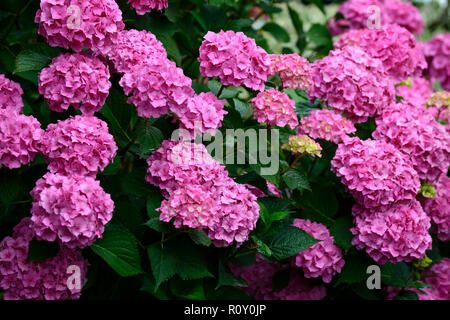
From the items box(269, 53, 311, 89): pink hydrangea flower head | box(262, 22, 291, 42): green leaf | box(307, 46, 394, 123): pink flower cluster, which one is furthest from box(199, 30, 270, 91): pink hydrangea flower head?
box(262, 22, 291, 42): green leaf

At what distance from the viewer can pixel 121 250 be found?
1.76 m

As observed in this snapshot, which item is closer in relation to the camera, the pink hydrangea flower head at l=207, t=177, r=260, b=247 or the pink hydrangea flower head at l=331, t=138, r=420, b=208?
the pink hydrangea flower head at l=207, t=177, r=260, b=247

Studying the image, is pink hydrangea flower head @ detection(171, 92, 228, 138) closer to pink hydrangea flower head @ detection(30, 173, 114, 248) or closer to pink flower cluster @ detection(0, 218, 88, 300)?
pink hydrangea flower head @ detection(30, 173, 114, 248)

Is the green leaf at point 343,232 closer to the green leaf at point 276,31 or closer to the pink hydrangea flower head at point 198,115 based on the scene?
the pink hydrangea flower head at point 198,115

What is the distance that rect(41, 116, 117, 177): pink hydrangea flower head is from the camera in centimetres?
165

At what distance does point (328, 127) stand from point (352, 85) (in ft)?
0.81

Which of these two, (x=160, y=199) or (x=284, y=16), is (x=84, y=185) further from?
(x=284, y=16)

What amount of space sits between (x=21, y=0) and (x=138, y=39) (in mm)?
744

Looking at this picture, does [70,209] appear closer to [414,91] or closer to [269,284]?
[269,284]

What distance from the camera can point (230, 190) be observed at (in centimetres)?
181

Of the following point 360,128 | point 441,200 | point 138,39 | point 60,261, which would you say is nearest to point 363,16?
point 360,128

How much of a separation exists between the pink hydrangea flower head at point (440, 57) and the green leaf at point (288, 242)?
5.93 feet

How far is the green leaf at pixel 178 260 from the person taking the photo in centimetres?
178

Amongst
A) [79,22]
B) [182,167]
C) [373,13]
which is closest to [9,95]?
[79,22]
